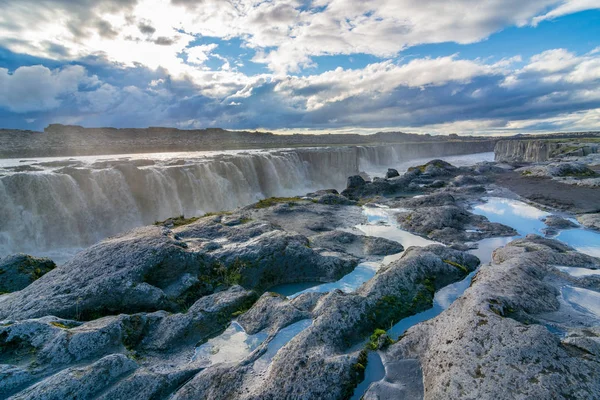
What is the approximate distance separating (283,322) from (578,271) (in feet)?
32.2

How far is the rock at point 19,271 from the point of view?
34.3 ft

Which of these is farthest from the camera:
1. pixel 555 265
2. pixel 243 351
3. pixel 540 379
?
pixel 555 265

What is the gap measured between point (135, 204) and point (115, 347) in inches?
947

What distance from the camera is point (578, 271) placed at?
10094mm

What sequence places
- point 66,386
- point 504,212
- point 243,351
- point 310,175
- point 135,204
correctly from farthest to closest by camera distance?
point 310,175, point 135,204, point 504,212, point 243,351, point 66,386

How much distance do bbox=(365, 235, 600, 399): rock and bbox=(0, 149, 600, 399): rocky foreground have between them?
26 mm

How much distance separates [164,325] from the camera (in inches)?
303

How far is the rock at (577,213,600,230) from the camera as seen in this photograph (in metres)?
15.8

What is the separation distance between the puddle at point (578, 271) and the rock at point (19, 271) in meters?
17.8

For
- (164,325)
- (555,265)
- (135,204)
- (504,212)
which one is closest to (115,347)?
(164,325)

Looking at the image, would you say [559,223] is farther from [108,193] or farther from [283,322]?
[108,193]

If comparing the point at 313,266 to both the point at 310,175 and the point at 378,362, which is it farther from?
the point at 310,175

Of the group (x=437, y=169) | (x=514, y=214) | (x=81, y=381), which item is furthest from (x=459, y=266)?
(x=437, y=169)

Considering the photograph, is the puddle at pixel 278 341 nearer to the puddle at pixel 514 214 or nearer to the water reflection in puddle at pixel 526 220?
the water reflection in puddle at pixel 526 220
